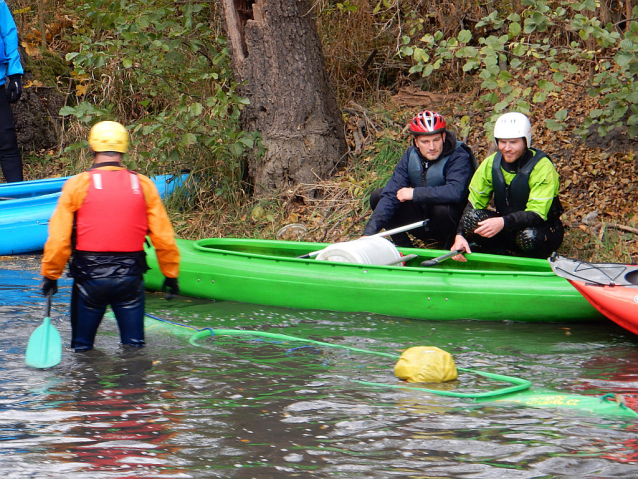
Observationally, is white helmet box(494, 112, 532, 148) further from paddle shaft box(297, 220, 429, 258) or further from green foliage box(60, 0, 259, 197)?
green foliage box(60, 0, 259, 197)

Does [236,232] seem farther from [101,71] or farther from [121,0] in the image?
[101,71]

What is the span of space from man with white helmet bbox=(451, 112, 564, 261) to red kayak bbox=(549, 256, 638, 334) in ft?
2.41

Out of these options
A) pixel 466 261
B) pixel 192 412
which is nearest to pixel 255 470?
pixel 192 412

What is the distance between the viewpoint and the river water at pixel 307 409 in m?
2.90

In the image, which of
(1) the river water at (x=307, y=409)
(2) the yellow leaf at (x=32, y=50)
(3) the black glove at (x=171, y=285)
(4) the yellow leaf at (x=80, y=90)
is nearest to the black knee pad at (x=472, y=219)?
(1) the river water at (x=307, y=409)

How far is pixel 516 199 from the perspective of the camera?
566 cm

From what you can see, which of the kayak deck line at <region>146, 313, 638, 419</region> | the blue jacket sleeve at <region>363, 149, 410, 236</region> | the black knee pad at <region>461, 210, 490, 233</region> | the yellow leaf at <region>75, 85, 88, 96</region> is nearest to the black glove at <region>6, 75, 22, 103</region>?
the yellow leaf at <region>75, 85, 88, 96</region>

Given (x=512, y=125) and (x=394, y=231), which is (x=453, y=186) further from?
(x=512, y=125)

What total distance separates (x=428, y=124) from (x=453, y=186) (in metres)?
0.51

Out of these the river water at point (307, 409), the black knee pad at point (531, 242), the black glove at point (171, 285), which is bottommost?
the river water at point (307, 409)

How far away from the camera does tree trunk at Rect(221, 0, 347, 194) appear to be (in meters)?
7.41

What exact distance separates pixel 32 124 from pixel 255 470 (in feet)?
26.5

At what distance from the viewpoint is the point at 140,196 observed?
3.95 metres

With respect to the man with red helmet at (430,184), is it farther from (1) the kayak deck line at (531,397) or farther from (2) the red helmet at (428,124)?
(1) the kayak deck line at (531,397)
